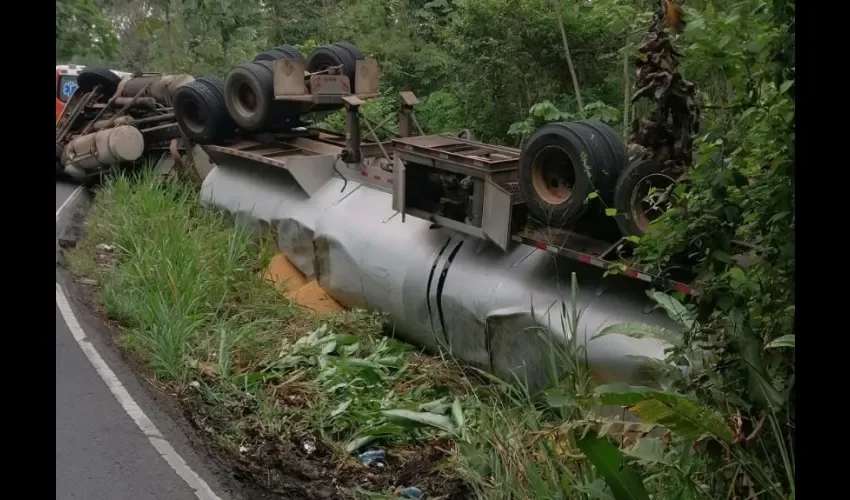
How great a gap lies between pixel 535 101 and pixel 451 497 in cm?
809

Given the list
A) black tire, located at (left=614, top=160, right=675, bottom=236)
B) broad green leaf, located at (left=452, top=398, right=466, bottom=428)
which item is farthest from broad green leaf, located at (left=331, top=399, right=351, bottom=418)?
black tire, located at (left=614, top=160, right=675, bottom=236)

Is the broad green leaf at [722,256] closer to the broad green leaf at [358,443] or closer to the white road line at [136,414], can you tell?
the broad green leaf at [358,443]

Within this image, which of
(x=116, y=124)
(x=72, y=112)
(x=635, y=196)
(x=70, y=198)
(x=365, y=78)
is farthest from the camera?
(x=72, y=112)

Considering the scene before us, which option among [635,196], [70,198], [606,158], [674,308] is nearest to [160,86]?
[70,198]

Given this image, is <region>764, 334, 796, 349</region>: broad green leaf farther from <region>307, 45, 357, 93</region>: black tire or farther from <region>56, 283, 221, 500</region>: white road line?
<region>307, 45, 357, 93</region>: black tire

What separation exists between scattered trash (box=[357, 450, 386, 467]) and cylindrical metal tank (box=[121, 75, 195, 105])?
8.37 metres

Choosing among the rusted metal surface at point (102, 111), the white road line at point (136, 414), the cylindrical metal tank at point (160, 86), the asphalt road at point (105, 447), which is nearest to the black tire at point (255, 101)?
the cylindrical metal tank at point (160, 86)

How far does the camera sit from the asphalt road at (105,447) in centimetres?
471

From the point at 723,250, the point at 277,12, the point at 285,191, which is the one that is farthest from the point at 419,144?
the point at 277,12

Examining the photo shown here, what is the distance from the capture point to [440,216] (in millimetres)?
6660

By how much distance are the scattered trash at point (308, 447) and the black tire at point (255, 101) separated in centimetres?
497

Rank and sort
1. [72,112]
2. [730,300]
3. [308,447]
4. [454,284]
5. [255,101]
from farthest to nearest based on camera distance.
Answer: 1. [72,112]
2. [255,101]
3. [454,284]
4. [308,447]
5. [730,300]

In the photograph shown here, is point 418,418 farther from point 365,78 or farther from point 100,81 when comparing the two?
point 100,81

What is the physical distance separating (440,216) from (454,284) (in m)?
0.61
